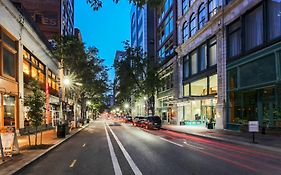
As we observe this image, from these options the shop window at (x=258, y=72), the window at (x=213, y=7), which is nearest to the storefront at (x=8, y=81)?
the shop window at (x=258, y=72)

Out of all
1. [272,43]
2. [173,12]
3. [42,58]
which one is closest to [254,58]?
[272,43]

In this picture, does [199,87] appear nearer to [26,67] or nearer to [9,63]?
[26,67]

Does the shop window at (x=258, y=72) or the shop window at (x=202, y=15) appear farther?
the shop window at (x=202, y=15)

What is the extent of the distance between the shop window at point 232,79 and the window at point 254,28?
340 centimetres

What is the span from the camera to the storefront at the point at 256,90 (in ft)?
83.6

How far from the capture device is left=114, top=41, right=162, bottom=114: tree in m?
58.7

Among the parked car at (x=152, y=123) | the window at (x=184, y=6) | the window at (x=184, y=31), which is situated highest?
the window at (x=184, y=6)

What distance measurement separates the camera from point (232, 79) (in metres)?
33.8

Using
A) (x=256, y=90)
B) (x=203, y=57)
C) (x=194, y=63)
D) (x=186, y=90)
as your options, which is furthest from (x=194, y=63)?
(x=256, y=90)

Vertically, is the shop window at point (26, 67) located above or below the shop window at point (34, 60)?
below

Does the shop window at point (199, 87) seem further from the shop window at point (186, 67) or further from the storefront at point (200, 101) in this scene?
the shop window at point (186, 67)

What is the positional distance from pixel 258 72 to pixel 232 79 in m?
5.84

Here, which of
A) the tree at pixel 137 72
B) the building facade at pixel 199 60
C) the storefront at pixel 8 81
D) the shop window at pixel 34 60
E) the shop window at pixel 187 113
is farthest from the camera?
the tree at pixel 137 72

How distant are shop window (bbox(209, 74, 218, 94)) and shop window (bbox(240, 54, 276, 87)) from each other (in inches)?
294
